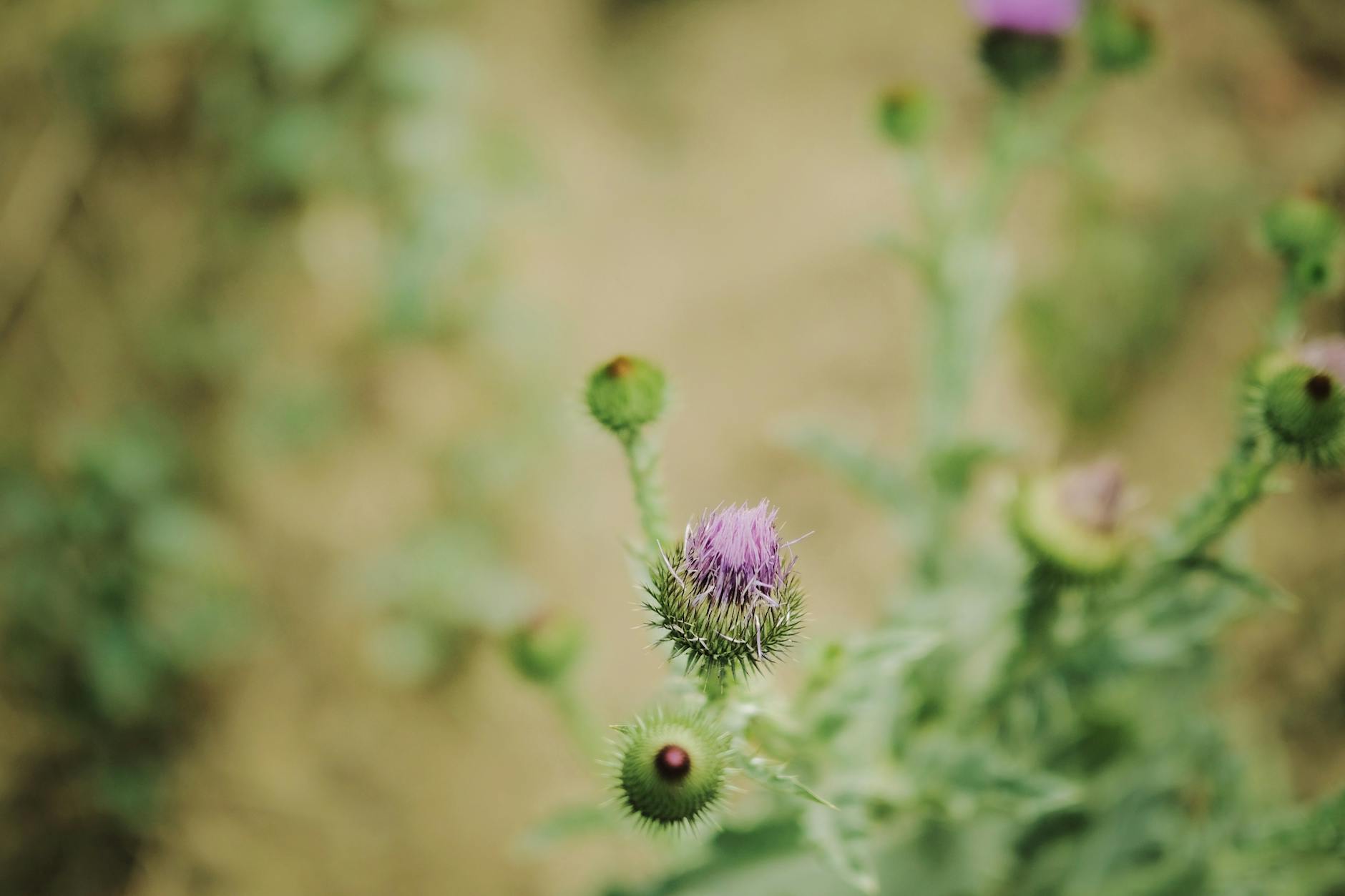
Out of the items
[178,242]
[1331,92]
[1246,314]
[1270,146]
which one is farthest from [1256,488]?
[178,242]

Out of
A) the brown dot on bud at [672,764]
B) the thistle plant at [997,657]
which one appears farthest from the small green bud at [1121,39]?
the brown dot on bud at [672,764]

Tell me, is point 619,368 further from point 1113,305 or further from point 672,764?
point 1113,305

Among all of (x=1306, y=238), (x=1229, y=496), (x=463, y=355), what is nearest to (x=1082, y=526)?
(x=1229, y=496)

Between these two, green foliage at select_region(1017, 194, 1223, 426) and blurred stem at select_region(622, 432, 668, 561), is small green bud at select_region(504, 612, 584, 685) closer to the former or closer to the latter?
blurred stem at select_region(622, 432, 668, 561)

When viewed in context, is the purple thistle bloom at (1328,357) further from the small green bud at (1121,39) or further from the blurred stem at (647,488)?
the blurred stem at (647,488)

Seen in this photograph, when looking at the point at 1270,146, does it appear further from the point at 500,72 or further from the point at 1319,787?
the point at 500,72

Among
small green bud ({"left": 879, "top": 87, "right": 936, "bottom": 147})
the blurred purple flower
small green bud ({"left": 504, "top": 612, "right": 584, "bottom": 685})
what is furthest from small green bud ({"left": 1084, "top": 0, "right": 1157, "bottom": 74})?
small green bud ({"left": 504, "top": 612, "right": 584, "bottom": 685})

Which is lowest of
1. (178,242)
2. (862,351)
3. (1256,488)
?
(1256,488)
